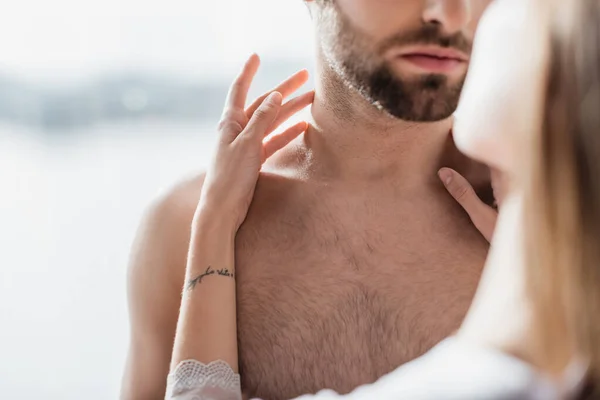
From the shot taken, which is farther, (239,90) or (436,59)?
(239,90)

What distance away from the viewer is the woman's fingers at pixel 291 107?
1.22 metres

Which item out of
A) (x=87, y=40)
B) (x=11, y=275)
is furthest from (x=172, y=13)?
(x=11, y=275)

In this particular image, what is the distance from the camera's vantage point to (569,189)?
22.1 inches

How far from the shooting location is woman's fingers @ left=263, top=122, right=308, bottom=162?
1.23m

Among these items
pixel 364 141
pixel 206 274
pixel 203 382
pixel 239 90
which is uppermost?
pixel 239 90

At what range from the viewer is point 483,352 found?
0.56m

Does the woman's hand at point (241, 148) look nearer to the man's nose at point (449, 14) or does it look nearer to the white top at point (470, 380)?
the man's nose at point (449, 14)

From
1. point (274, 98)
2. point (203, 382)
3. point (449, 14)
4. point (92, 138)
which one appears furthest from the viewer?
point (92, 138)

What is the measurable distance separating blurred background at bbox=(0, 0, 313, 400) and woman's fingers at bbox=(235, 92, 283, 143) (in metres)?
0.72

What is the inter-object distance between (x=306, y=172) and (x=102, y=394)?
0.90 m

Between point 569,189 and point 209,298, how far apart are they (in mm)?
598

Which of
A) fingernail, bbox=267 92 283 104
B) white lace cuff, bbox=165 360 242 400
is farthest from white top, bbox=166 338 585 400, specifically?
fingernail, bbox=267 92 283 104

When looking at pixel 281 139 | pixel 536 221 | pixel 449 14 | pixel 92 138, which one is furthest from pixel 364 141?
pixel 92 138

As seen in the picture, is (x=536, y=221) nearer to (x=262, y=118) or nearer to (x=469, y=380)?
(x=469, y=380)
